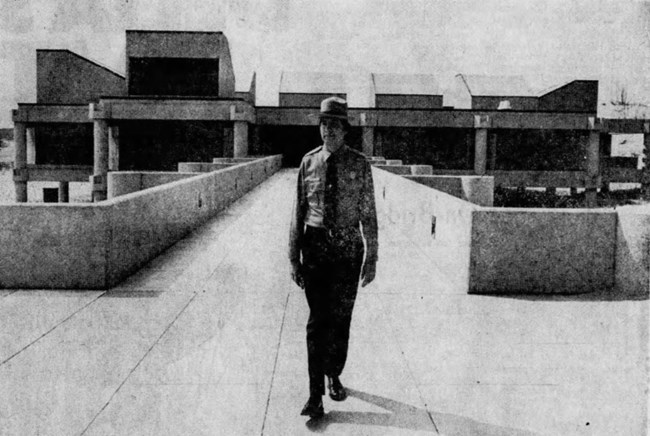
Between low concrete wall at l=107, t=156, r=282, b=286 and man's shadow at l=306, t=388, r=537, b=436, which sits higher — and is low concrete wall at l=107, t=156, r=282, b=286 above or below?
above

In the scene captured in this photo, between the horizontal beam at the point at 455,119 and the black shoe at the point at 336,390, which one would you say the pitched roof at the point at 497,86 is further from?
the black shoe at the point at 336,390

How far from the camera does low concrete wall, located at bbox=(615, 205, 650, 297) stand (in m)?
8.31

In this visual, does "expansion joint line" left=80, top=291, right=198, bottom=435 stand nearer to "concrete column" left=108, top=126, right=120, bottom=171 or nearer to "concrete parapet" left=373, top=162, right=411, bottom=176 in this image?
"concrete parapet" left=373, top=162, right=411, bottom=176

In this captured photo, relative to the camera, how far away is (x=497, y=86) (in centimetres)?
7319

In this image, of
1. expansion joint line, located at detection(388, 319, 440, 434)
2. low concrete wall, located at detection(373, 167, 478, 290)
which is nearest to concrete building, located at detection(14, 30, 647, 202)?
low concrete wall, located at detection(373, 167, 478, 290)

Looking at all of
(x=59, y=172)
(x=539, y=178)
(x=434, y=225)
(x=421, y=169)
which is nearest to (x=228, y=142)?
(x=59, y=172)

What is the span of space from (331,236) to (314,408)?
1183 millimetres

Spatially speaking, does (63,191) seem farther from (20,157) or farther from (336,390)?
(336,390)

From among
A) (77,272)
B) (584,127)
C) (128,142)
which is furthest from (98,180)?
(77,272)

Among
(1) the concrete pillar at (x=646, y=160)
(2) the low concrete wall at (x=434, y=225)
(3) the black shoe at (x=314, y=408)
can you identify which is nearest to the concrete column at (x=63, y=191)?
(1) the concrete pillar at (x=646, y=160)

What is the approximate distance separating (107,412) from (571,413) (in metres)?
3.20

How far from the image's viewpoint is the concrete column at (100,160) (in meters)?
47.4

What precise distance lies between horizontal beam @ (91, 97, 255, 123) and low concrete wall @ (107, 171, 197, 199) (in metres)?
25.5

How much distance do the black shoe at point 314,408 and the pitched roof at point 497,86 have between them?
69611mm
